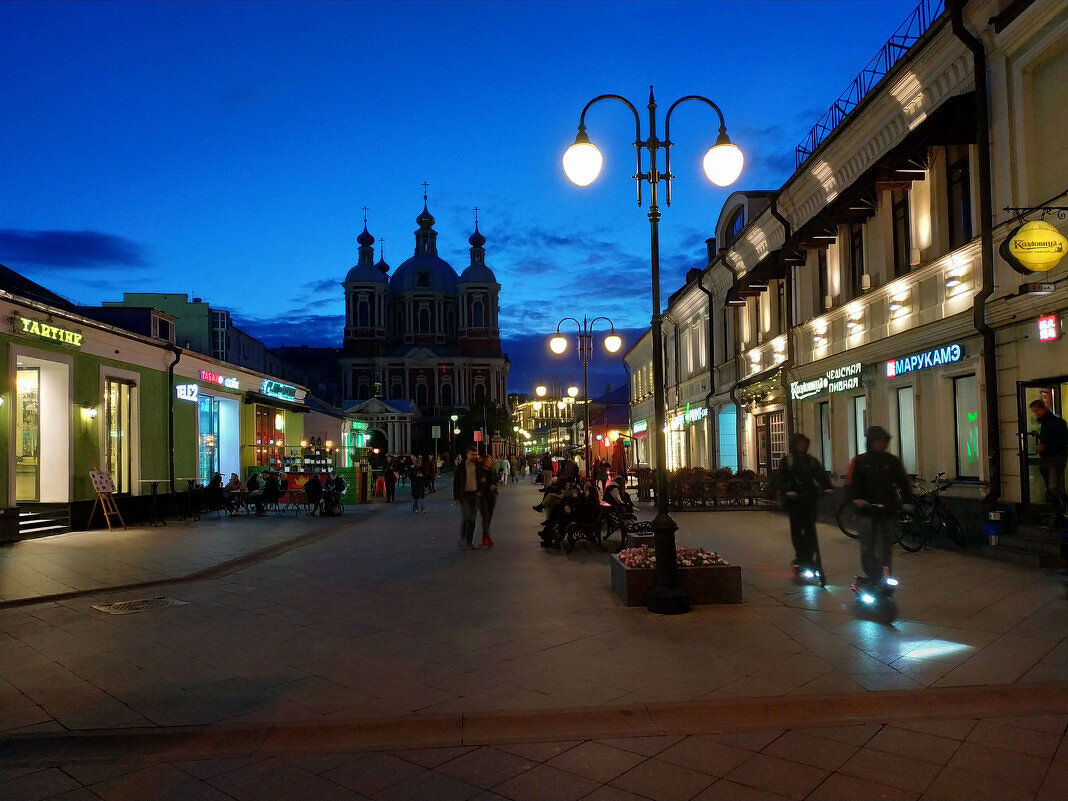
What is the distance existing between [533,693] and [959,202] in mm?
11689

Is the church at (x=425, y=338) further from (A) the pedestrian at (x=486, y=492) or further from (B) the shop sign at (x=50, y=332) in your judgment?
(A) the pedestrian at (x=486, y=492)

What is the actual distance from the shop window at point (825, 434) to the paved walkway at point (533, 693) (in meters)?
9.23

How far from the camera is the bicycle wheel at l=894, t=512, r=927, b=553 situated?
12672 millimetres

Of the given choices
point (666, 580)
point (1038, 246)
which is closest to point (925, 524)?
point (1038, 246)

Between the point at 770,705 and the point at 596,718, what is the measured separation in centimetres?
116

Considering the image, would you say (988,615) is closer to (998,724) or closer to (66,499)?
(998,724)

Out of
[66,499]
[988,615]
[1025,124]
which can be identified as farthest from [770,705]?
[66,499]

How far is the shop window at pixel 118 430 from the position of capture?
20.3 m

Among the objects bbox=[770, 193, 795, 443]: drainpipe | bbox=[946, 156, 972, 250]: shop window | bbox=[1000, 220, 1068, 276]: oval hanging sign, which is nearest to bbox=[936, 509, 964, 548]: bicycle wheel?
bbox=[1000, 220, 1068, 276]: oval hanging sign

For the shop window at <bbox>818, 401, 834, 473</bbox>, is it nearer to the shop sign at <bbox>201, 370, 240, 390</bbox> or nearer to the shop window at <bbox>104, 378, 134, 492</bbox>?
the shop window at <bbox>104, 378, 134, 492</bbox>

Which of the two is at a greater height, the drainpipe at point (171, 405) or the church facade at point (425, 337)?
the church facade at point (425, 337)

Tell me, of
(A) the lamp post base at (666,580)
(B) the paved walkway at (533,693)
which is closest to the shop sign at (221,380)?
(B) the paved walkway at (533,693)

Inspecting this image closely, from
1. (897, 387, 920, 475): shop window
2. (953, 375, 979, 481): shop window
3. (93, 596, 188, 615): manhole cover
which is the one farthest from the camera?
(897, 387, 920, 475): shop window

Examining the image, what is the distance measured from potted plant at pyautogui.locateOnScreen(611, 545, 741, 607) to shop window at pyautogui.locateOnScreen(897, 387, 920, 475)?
8142 mm
